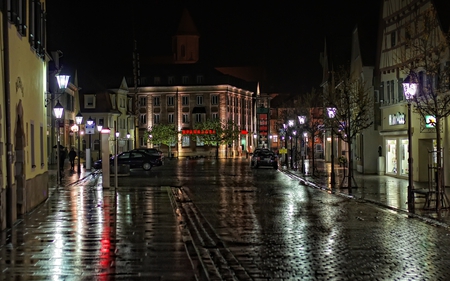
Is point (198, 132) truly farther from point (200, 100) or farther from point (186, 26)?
point (186, 26)

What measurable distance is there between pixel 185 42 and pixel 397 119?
99.5 m

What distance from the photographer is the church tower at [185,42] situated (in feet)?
441

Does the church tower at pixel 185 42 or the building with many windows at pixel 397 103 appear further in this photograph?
the church tower at pixel 185 42

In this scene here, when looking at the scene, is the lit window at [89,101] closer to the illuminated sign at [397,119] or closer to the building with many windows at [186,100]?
the building with many windows at [186,100]

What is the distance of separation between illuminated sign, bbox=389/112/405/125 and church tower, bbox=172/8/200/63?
96.0 metres

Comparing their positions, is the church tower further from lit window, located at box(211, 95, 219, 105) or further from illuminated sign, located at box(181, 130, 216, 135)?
illuminated sign, located at box(181, 130, 216, 135)

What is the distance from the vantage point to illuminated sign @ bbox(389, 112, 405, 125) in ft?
123

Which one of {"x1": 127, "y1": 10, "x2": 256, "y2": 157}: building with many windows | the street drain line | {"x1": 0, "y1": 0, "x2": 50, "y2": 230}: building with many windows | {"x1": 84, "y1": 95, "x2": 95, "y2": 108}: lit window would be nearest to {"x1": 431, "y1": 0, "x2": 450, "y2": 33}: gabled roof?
the street drain line

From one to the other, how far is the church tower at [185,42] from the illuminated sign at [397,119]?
95963 millimetres

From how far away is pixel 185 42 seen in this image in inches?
5300

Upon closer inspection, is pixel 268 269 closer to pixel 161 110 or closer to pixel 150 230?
pixel 150 230

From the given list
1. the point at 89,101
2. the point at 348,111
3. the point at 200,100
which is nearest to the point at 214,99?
the point at 200,100

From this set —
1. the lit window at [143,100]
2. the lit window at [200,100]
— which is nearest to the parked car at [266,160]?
the lit window at [200,100]

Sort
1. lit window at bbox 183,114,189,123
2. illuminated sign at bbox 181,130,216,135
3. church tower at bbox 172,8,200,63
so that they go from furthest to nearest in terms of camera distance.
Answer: church tower at bbox 172,8,200,63 → lit window at bbox 183,114,189,123 → illuminated sign at bbox 181,130,216,135
